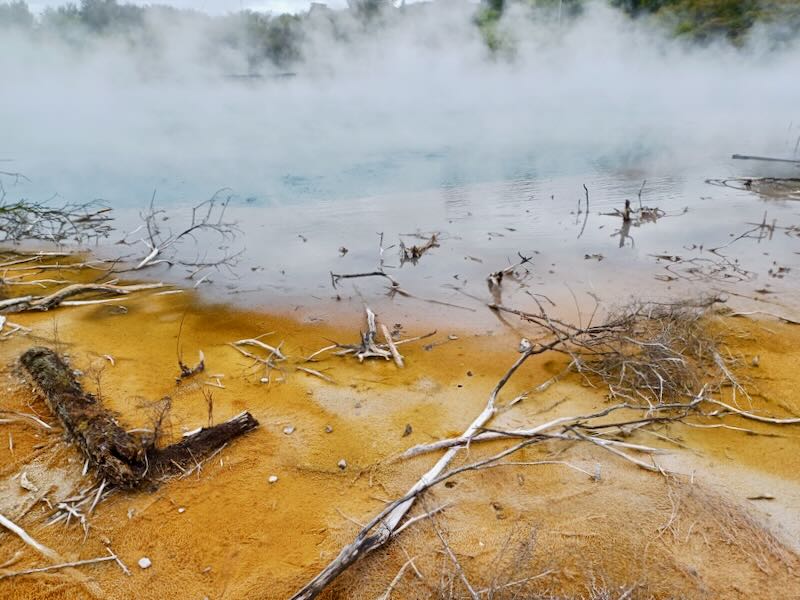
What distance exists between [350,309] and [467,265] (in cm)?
189

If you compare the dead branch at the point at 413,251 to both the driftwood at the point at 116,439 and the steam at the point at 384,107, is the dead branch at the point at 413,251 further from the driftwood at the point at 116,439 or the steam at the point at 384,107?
the driftwood at the point at 116,439

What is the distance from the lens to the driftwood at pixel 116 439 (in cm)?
319

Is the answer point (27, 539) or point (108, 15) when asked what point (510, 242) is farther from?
point (108, 15)

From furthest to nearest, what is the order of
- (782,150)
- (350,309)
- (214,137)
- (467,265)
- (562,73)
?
(562,73), (214,137), (782,150), (467,265), (350,309)

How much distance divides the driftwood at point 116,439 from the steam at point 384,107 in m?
7.11

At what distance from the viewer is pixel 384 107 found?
75.4 feet

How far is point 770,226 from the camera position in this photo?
7.58 m

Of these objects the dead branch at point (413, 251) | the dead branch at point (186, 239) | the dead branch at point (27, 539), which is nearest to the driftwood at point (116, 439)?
the dead branch at point (27, 539)

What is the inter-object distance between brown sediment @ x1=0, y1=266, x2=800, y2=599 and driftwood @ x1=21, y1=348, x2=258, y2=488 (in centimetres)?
11

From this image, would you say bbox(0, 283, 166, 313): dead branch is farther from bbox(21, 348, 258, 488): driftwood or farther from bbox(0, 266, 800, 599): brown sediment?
bbox(21, 348, 258, 488): driftwood

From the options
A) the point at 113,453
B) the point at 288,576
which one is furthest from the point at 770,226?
the point at 113,453

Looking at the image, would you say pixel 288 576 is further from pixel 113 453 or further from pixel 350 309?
pixel 350 309

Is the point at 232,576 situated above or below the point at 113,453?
below

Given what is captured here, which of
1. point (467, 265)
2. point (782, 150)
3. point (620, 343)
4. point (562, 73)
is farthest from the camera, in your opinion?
point (562, 73)
